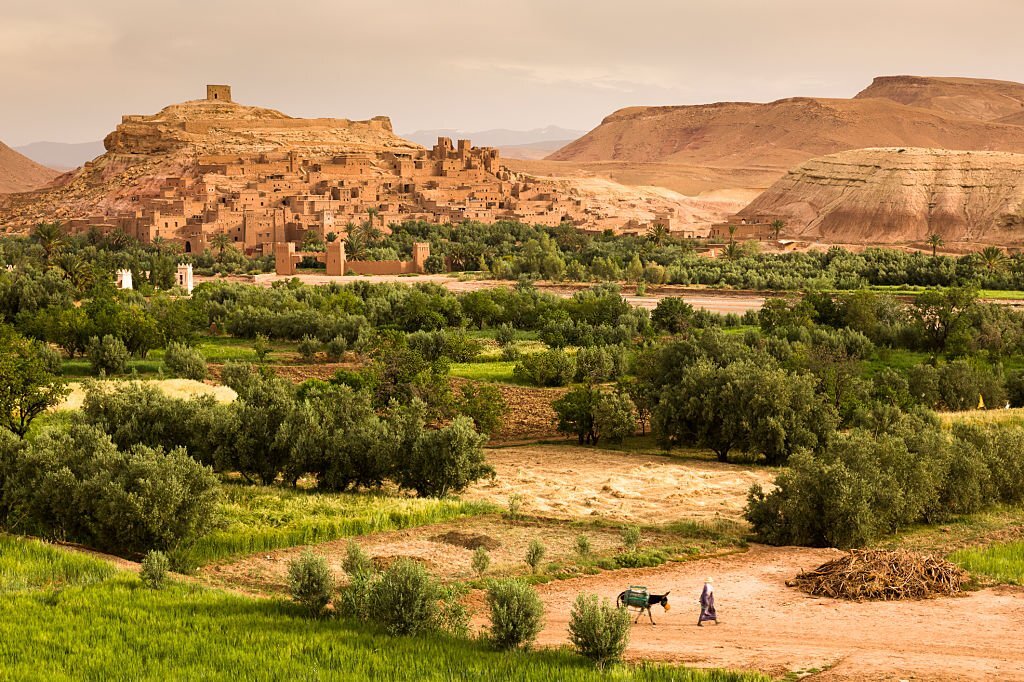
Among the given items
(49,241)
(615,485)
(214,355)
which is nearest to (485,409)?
(615,485)

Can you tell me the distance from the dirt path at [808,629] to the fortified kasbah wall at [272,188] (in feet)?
194

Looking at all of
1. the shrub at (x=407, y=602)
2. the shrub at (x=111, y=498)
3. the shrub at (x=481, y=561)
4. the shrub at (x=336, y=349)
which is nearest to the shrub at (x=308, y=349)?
the shrub at (x=336, y=349)

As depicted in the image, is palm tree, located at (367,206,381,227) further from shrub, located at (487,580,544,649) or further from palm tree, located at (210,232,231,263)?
shrub, located at (487,580,544,649)

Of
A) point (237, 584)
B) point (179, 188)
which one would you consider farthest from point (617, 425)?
point (179, 188)

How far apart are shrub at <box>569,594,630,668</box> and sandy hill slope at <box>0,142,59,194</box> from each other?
14156cm

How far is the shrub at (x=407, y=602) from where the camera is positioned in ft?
36.6

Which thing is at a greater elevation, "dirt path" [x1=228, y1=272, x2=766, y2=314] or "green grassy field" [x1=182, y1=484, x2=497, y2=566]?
"dirt path" [x1=228, y1=272, x2=766, y2=314]

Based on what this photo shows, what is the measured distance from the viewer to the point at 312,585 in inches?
467

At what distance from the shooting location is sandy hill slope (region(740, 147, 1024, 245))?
249 feet

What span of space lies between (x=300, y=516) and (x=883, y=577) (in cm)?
837

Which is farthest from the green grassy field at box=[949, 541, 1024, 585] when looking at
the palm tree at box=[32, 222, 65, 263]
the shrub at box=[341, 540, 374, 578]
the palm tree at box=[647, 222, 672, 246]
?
the palm tree at box=[647, 222, 672, 246]

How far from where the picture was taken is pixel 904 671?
9.91 meters

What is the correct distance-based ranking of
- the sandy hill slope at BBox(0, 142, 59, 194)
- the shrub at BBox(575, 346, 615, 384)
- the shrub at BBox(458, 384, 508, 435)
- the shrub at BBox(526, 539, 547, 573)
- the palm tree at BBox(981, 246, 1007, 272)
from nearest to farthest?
the shrub at BBox(526, 539, 547, 573), the shrub at BBox(458, 384, 508, 435), the shrub at BBox(575, 346, 615, 384), the palm tree at BBox(981, 246, 1007, 272), the sandy hill slope at BBox(0, 142, 59, 194)

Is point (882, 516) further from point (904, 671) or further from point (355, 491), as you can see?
point (355, 491)
